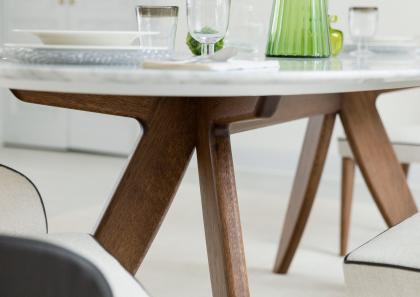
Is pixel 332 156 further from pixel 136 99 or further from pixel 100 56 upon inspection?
pixel 100 56

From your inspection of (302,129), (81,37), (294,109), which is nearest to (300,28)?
(294,109)

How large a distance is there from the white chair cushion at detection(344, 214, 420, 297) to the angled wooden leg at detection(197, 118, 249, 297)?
232 mm

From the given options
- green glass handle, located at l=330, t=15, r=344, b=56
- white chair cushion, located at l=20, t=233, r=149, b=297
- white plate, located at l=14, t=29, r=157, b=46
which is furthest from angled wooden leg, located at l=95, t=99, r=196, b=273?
green glass handle, located at l=330, t=15, r=344, b=56

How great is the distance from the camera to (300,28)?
1.69m

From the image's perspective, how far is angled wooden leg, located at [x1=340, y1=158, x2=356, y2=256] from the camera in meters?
2.68

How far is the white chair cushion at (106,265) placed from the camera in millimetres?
698

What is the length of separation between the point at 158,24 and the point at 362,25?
793mm

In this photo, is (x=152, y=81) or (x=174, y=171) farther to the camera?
(x=174, y=171)

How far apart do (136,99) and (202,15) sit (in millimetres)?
260

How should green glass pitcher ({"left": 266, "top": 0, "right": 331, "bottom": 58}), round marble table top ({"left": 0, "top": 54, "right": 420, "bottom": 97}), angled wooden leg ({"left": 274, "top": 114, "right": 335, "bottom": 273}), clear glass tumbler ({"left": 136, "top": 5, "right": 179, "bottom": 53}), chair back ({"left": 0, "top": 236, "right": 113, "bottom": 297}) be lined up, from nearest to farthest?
chair back ({"left": 0, "top": 236, "right": 113, "bottom": 297}) < round marble table top ({"left": 0, "top": 54, "right": 420, "bottom": 97}) < clear glass tumbler ({"left": 136, "top": 5, "right": 179, "bottom": 53}) < green glass pitcher ({"left": 266, "top": 0, "right": 331, "bottom": 58}) < angled wooden leg ({"left": 274, "top": 114, "right": 335, "bottom": 273})

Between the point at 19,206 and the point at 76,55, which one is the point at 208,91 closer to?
the point at 76,55

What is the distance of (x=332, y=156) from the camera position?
13.6ft

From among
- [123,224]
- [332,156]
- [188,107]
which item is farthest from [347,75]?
[332,156]

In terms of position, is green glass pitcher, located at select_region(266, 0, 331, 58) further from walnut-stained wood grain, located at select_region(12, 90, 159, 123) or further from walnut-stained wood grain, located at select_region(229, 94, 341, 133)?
walnut-stained wood grain, located at select_region(12, 90, 159, 123)
